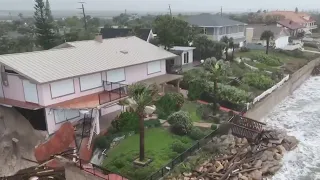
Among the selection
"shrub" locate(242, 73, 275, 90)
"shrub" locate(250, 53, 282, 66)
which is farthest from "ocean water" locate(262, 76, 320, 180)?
"shrub" locate(250, 53, 282, 66)

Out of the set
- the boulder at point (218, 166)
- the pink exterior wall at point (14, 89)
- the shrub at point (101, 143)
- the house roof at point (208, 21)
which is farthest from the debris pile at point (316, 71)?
the pink exterior wall at point (14, 89)

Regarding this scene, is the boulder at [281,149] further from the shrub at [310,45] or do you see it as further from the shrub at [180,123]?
the shrub at [310,45]

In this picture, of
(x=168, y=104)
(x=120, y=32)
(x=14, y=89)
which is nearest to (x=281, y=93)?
(x=168, y=104)

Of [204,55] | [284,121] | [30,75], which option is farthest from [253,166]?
[204,55]

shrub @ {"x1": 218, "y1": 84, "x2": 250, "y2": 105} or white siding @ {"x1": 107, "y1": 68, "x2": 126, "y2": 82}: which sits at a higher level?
white siding @ {"x1": 107, "y1": 68, "x2": 126, "y2": 82}

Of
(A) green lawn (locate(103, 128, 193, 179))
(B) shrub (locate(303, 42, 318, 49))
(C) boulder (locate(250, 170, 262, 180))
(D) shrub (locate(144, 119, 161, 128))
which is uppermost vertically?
(D) shrub (locate(144, 119, 161, 128))

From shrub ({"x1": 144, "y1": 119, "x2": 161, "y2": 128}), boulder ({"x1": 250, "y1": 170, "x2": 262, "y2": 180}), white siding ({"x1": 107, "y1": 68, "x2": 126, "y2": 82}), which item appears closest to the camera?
boulder ({"x1": 250, "y1": 170, "x2": 262, "y2": 180})

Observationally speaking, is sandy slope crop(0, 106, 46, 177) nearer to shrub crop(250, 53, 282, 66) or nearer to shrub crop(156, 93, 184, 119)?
shrub crop(156, 93, 184, 119)
